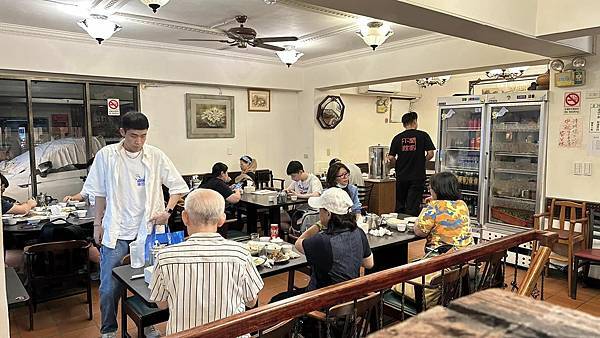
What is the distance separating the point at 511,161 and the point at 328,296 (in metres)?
4.42

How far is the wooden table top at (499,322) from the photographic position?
Answer: 64cm

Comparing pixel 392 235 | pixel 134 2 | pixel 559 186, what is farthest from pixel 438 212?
pixel 134 2

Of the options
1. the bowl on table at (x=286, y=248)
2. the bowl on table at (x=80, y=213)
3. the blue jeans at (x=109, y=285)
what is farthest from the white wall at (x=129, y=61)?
the bowl on table at (x=286, y=248)

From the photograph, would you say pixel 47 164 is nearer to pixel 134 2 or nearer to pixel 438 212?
pixel 134 2

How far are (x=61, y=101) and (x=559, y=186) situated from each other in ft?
19.3

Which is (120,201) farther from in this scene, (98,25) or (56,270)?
(98,25)

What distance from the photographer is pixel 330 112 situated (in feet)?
24.8

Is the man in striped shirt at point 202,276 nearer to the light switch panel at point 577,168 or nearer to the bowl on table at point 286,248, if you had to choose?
the bowl on table at point 286,248

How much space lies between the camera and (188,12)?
14.2 feet

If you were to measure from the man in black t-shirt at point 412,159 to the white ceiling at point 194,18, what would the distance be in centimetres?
118

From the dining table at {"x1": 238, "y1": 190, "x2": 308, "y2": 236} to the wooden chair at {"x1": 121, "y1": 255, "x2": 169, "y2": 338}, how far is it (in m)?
2.44

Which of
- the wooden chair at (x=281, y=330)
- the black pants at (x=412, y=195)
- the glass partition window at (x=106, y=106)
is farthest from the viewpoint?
the glass partition window at (x=106, y=106)

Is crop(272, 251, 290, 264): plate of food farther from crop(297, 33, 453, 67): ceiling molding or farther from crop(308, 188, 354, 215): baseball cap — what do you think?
crop(297, 33, 453, 67): ceiling molding

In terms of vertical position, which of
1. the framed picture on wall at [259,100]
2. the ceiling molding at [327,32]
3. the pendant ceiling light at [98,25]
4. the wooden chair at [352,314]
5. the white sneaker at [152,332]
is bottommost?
the white sneaker at [152,332]
